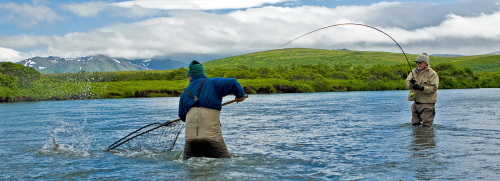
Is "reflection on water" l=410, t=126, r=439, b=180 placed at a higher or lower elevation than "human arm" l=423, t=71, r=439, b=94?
lower

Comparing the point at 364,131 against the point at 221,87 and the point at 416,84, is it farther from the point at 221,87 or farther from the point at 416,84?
the point at 221,87

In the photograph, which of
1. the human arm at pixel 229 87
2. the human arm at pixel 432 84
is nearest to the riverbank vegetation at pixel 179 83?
the human arm at pixel 432 84

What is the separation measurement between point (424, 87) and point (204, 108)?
25.8 feet

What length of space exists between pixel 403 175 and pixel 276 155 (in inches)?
132

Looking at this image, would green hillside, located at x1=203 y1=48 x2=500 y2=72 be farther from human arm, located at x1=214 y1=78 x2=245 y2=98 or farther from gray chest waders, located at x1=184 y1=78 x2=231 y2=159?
human arm, located at x1=214 y1=78 x2=245 y2=98

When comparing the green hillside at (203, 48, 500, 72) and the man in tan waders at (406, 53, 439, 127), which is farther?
the green hillside at (203, 48, 500, 72)

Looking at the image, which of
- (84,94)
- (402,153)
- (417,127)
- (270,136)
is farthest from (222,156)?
(84,94)

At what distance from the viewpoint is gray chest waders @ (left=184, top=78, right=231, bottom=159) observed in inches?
316

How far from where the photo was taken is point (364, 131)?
583 inches

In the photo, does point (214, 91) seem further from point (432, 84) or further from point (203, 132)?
point (432, 84)

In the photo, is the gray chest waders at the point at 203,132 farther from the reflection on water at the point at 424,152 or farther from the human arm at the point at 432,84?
the human arm at the point at 432,84

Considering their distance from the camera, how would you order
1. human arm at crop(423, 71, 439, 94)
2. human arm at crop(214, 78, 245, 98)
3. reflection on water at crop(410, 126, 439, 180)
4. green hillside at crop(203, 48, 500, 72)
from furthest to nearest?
green hillside at crop(203, 48, 500, 72), human arm at crop(423, 71, 439, 94), human arm at crop(214, 78, 245, 98), reflection on water at crop(410, 126, 439, 180)

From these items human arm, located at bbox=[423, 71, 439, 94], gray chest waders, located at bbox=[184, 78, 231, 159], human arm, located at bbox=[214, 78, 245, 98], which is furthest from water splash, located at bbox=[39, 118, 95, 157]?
human arm, located at bbox=[423, 71, 439, 94]

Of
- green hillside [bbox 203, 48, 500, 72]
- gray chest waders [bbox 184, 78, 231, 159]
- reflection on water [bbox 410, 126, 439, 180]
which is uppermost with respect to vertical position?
green hillside [bbox 203, 48, 500, 72]
